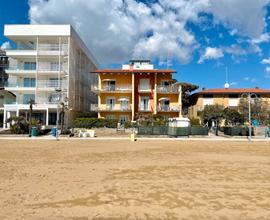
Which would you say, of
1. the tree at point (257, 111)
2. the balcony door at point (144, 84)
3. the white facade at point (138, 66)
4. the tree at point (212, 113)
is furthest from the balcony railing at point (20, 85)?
the tree at point (257, 111)

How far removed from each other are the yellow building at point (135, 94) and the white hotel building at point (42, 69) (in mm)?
6160

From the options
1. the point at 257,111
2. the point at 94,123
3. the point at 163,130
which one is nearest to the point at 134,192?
the point at 163,130

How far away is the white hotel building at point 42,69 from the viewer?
52444mm

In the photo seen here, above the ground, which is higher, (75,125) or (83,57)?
(83,57)

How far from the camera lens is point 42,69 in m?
54.4

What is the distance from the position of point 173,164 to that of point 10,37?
49093 millimetres

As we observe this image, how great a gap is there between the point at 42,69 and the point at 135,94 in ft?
59.3

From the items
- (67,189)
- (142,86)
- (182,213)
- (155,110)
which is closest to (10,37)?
(142,86)

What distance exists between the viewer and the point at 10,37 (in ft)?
176

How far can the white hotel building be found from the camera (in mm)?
52444

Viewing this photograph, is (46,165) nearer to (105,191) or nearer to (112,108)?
(105,191)

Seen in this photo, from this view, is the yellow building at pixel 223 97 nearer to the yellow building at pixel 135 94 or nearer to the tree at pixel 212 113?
the tree at pixel 212 113

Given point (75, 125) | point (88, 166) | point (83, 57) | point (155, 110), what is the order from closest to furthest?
point (88, 166)
point (75, 125)
point (155, 110)
point (83, 57)

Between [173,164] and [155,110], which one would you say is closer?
[173,164]
